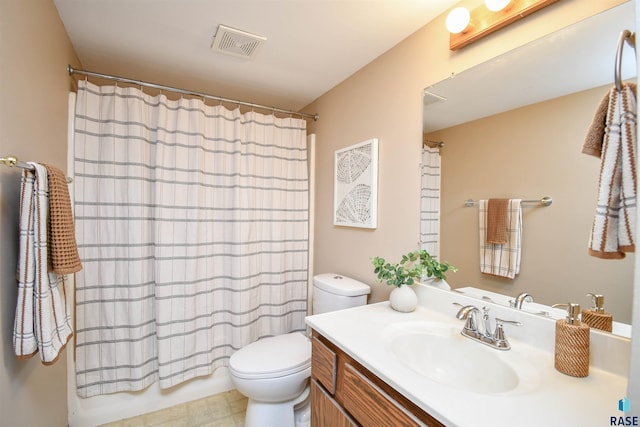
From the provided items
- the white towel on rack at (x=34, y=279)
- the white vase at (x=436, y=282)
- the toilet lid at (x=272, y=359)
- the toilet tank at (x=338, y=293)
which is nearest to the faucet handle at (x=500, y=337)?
the white vase at (x=436, y=282)

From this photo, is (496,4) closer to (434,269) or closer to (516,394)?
(434,269)

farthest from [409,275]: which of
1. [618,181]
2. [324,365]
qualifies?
[618,181]

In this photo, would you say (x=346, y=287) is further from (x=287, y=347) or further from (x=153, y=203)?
(x=153, y=203)

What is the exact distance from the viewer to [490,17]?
107cm

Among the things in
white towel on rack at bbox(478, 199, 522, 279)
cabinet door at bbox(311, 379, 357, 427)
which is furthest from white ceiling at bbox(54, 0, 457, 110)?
cabinet door at bbox(311, 379, 357, 427)

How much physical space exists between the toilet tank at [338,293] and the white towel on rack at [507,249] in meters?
0.69

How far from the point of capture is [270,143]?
2.15 meters

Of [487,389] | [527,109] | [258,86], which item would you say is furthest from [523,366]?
[258,86]

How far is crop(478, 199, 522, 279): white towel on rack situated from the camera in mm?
1047

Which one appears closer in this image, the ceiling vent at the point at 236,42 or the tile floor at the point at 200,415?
the ceiling vent at the point at 236,42

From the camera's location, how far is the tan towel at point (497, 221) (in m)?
1.09

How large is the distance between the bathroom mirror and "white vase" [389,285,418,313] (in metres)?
0.19

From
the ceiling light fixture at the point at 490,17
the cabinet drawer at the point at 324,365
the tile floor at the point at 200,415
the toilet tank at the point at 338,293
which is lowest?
the tile floor at the point at 200,415

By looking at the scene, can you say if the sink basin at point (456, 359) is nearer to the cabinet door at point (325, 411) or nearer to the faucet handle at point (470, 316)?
the faucet handle at point (470, 316)
